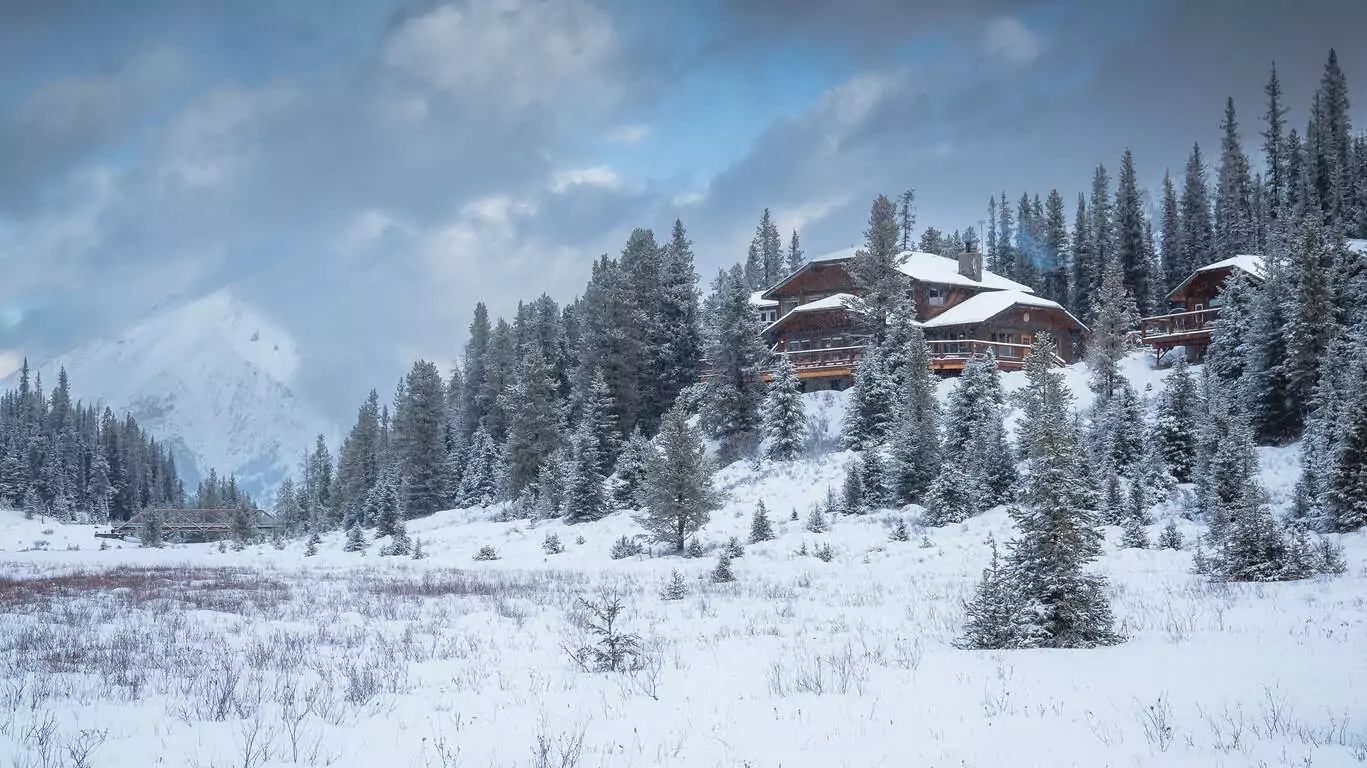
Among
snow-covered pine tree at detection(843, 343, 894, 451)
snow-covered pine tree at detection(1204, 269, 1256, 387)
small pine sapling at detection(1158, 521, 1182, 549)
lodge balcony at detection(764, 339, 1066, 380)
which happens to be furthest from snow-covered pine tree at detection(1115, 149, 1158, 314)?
small pine sapling at detection(1158, 521, 1182, 549)

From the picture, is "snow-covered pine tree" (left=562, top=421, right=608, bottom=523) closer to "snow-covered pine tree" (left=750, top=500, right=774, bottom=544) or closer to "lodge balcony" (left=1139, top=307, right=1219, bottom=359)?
"snow-covered pine tree" (left=750, top=500, right=774, bottom=544)

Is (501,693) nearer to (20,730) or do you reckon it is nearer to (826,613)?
(20,730)

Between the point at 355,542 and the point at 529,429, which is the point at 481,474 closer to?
the point at 529,429

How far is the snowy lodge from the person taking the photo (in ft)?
176

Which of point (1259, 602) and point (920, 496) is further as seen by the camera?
point (920, 496)

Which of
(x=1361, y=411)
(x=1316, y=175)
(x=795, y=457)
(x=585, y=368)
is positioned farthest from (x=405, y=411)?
(x=1316, y=175)

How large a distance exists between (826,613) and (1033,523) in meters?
5.21

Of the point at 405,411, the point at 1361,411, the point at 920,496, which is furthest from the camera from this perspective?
the point at 405,411

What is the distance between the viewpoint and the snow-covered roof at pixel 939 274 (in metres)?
59.1

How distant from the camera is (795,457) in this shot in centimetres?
4438

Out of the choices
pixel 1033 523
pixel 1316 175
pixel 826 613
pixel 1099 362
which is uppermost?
pixel 1316 175

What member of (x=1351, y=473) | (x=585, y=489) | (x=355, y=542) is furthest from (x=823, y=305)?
(x=1351, y=473)

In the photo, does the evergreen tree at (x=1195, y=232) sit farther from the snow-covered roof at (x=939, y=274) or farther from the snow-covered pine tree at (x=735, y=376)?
the snow-covered pine tree at (x=735, y=376)

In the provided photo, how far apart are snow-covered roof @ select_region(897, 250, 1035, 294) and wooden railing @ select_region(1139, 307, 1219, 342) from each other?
41.5ft
